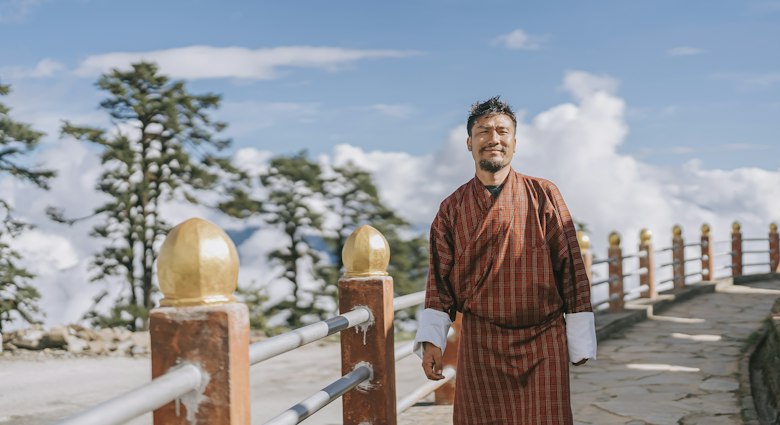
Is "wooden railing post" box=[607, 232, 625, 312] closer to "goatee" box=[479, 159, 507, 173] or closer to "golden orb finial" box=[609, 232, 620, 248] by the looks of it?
"golden orb finial" box=[609, 232, 620, 248]

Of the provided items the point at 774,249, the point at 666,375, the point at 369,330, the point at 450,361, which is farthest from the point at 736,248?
the point at 369,330

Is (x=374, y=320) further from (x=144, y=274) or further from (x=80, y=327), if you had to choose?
(x=144, y=274)

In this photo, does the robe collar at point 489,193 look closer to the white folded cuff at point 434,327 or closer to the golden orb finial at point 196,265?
the white folded cuff at point 434,327

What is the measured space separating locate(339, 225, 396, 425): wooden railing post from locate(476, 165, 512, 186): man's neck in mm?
752

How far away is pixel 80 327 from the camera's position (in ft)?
41.4

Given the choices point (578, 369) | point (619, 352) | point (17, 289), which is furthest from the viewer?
point (17, 289)

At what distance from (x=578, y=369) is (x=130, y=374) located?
6.32 m

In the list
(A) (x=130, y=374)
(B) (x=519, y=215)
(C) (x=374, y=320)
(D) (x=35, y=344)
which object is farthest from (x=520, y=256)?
(D) (x=35, y=344)

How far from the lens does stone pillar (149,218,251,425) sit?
206 centimetres

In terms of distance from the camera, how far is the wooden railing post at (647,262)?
12195 millimetres

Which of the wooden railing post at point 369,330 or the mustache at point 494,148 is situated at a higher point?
the mustache at point 494,148

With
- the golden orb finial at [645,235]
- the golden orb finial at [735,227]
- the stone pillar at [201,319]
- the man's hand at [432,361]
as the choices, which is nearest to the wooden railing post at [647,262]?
the golden orb finial at [645,235]

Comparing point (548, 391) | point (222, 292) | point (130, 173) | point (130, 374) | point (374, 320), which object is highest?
point (130, 173)

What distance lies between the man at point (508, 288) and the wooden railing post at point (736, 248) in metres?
15.9
